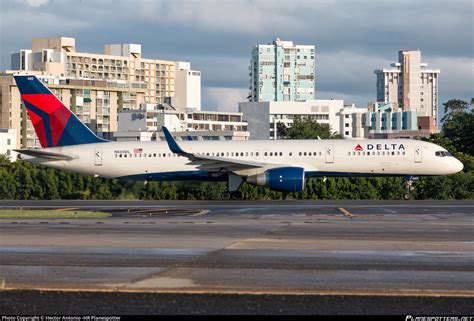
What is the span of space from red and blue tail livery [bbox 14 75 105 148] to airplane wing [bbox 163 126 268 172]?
5902 millimetres

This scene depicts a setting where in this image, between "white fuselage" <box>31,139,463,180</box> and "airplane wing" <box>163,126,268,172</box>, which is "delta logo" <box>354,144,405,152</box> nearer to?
"white fuselage" <box>31,139,463,180</box>

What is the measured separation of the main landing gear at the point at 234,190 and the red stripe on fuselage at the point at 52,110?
9.39 meters

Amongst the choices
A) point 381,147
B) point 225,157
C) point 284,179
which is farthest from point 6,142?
point 381,147

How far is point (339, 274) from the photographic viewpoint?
1938cm

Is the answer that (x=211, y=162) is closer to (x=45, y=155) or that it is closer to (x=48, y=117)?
(x=45, y=155)

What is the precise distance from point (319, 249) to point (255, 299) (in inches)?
319

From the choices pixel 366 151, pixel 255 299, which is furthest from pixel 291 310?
pixel 366 151

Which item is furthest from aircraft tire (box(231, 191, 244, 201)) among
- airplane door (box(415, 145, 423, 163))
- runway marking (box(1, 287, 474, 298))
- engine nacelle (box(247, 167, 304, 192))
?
runway marking (box(1, 287, 474, 298))

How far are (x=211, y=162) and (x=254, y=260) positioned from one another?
97.1ft

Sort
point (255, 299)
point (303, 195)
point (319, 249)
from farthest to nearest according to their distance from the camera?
point (303, 195) → point (319, 249) → point (255, 299)

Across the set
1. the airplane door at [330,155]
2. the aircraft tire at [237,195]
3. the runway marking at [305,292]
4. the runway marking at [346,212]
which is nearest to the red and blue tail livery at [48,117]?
the aircraft tire at [237,195]

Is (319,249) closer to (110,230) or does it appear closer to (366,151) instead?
Result: (110,230)

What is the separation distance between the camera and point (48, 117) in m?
53.6

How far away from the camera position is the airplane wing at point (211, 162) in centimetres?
5003
